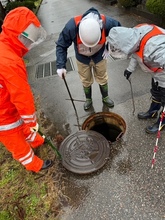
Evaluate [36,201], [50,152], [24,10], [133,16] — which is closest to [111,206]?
[36,201]

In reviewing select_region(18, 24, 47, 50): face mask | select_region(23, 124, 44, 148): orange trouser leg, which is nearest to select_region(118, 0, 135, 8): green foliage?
select_region(18, 24, 47, 50): face mask

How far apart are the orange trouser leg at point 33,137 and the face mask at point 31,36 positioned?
3.75 feet

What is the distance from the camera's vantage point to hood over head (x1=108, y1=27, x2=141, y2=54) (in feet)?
8.57

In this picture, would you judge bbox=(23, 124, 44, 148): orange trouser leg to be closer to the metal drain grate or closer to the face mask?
the face mask

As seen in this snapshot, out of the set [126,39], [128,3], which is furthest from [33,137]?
[128,3]

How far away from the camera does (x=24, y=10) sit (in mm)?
2330

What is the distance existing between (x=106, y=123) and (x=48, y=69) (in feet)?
8.54

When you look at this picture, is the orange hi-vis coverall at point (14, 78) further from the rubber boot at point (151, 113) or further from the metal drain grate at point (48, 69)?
the metal drain grate at point (48, 69)

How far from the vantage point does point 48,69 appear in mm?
5797

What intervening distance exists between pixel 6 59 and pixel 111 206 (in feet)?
6.55

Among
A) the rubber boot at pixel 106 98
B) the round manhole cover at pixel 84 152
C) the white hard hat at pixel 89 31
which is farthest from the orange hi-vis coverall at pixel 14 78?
the rubber boot at pixel 106 98

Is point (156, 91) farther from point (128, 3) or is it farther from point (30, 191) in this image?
point (128, 3)

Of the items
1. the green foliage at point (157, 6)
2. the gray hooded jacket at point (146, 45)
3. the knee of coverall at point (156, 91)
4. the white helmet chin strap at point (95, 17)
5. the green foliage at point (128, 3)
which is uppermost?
the white helmet chin strap at point (95, 17)

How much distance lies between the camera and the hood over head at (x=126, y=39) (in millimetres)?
2611
